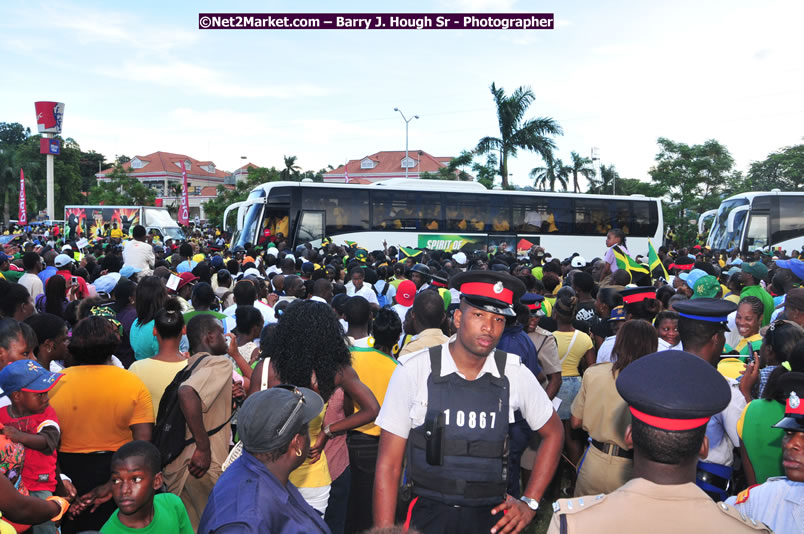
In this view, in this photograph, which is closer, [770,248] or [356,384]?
[356,384]

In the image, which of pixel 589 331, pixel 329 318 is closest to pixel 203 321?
pixel 329 318

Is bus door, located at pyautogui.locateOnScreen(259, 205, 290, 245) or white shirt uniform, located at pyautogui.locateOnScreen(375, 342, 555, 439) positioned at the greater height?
bus door, located at pyautogui.locateOnScreen(259, 205, 290, 245)

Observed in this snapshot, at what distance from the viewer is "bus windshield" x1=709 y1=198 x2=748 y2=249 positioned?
2365 centimetres

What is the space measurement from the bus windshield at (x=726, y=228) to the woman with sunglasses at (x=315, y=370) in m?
23.4

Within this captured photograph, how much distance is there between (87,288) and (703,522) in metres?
7.61

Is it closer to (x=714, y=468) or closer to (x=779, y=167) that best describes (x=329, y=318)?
(x=714, y=468)

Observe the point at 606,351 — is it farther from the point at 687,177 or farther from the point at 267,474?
the point at 687,177

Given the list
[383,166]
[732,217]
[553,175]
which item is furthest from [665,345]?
[383,166]

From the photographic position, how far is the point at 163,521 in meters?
Result: 3.03

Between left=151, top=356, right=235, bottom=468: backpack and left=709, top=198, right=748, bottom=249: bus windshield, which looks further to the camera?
left=709, top=198, right=748, bottom=249: bus windshield

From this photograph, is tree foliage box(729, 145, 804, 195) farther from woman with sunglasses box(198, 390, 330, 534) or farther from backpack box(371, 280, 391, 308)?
woman with sunglasses box(198, 390, 330, 534)

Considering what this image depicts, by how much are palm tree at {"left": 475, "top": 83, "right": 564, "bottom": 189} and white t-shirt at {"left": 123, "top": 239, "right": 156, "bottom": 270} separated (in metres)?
24.2

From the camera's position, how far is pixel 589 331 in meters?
6.43

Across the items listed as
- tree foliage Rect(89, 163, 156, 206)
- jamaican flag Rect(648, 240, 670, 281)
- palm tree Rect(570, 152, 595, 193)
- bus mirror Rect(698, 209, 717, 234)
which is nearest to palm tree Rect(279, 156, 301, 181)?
tree foliage Rect(89, 163, 156, 206)
